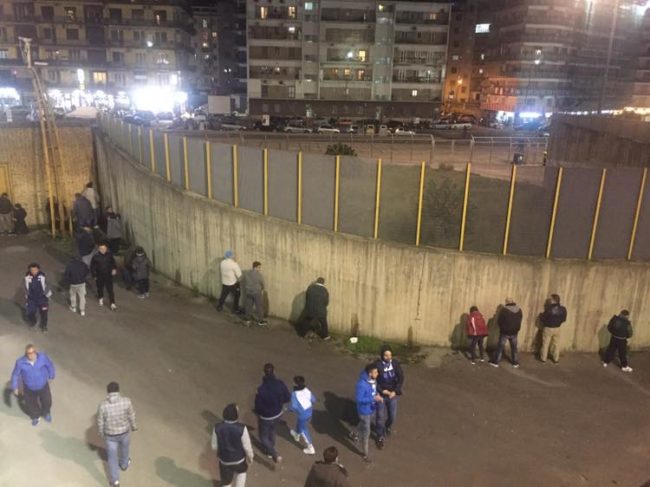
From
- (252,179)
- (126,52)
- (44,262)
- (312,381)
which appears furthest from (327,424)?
(126,52)

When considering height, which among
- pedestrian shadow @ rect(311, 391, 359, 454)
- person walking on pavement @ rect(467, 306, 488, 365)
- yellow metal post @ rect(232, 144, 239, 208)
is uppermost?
yellow metal post @ rect(232, 144, 239, 208)

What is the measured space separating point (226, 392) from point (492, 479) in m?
4.73

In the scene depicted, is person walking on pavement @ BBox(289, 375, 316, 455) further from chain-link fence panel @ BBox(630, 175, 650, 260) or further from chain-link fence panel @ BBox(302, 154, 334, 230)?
chain-link fence panel @ BBox(630, 175, 650, 260)

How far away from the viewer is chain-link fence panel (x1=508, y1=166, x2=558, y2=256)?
11.1 m

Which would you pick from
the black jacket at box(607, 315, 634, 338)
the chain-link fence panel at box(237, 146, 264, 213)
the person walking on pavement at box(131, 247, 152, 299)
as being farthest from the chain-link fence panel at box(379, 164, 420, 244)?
the person walking on pavement at box(131, 247, 152, 299)

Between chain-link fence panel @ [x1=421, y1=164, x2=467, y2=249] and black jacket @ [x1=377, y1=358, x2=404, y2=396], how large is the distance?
3.97m

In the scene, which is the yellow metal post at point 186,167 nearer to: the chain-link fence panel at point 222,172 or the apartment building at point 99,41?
the chain-link fence panel at point 222,172

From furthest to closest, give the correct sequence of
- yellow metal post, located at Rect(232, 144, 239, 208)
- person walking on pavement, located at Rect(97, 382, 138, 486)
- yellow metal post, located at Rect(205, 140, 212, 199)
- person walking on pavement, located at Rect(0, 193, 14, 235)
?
person walking on pavement, located at Rect(0, 193, 14, 235) < yellow metal post, located at Rect(205, 140, 212, 199) < yellow metal post, located at Rect(232, 144, 239, 208) < person walking on pavement, located at Rect(97, 382, 138, 486)

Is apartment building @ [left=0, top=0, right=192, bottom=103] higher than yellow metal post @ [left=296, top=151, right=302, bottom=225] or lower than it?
higher

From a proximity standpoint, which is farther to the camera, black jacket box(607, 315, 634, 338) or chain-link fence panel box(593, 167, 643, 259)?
chain-link fence panel box(593, 167, 643, 259)

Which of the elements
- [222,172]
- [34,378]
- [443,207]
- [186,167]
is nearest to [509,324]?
[443,207]

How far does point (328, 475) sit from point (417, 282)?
638 centimetres

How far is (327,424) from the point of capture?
9070mm

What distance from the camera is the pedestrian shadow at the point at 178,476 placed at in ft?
24.7
